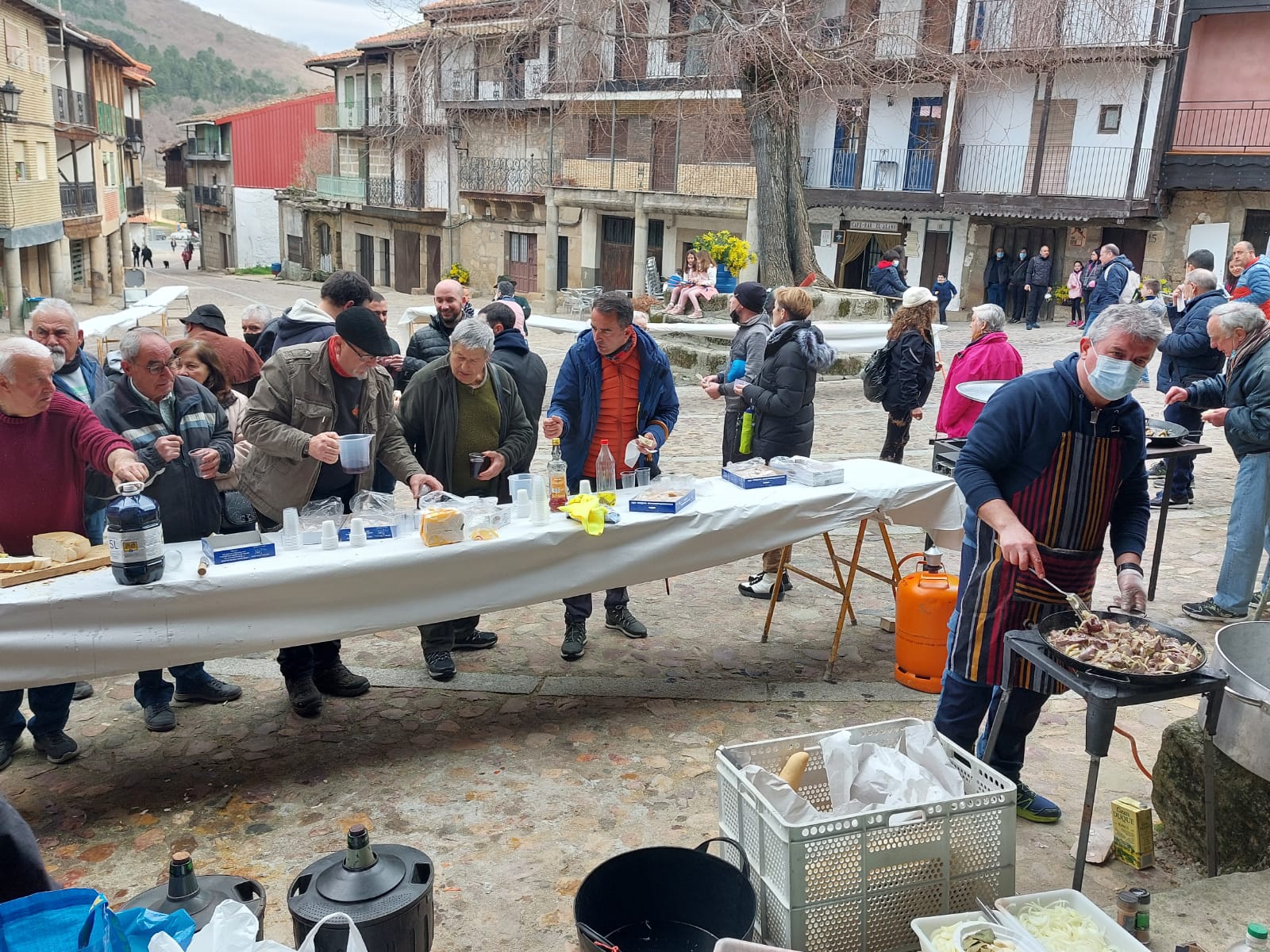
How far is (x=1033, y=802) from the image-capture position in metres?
3.78

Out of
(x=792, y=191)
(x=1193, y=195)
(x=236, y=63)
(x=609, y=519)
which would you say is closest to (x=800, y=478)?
(x=609, y=519)

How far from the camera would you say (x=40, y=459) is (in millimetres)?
3867

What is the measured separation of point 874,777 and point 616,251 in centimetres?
3036

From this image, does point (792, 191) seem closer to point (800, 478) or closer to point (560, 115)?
point (800, 478)

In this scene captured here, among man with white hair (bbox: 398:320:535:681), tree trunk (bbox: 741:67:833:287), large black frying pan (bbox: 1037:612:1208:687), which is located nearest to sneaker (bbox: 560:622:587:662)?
man with white hair (bbox: 398:320:535:681)

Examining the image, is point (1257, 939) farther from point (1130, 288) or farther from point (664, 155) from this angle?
point (664, 155)

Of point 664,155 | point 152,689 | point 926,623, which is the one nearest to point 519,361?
point 152,689

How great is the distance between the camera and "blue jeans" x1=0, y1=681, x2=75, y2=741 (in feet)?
13.3

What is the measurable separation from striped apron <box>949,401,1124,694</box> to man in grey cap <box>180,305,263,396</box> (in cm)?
411

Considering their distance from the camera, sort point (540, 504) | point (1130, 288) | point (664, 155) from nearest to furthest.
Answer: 1. point (540, 504)
2. point (1130, 288)
3. point (664, 155)

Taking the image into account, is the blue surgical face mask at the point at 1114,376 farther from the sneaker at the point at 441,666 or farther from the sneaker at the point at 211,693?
the sneaker at the point at 211,693

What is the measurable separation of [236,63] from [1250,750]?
17505 centimetres

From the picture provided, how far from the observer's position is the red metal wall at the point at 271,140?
4862 cm

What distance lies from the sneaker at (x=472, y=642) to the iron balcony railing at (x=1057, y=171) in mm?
21835
